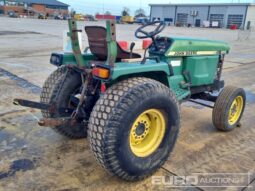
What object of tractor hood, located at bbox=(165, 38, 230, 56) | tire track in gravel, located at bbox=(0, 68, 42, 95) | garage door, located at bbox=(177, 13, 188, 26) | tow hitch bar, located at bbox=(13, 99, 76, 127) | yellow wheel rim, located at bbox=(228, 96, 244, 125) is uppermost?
garage door, located at bbox=(177, 13, 188, 26)

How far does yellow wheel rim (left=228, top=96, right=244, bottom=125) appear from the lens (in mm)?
3863

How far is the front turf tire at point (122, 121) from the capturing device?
7.48 feet

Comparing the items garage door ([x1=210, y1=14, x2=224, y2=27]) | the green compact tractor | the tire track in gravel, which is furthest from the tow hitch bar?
garage door ([x1=210, y1=14, x2=224, y2=27])

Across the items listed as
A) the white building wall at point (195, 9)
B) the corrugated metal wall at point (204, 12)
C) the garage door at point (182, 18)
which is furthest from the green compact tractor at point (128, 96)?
the garage door at point (182, 18)

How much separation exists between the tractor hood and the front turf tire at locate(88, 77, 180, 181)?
0.75 m

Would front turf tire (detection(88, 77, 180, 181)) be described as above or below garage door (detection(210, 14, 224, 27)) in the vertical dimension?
below

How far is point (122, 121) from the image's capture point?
2301 mm

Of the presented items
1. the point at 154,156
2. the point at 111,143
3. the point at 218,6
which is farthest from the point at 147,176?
the point at 218,6

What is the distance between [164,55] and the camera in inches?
123

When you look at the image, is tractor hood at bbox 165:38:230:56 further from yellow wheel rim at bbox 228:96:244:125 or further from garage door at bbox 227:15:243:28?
garage door at bbox 227:15:243:28

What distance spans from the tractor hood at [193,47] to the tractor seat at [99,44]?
45cm

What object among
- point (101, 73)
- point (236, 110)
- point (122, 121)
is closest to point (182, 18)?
point (236, 110)

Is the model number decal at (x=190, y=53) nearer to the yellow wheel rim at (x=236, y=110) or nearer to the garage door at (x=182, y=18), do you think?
the yellow wheel rim at (x=236, y=110)

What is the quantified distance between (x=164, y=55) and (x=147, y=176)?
1.30m
